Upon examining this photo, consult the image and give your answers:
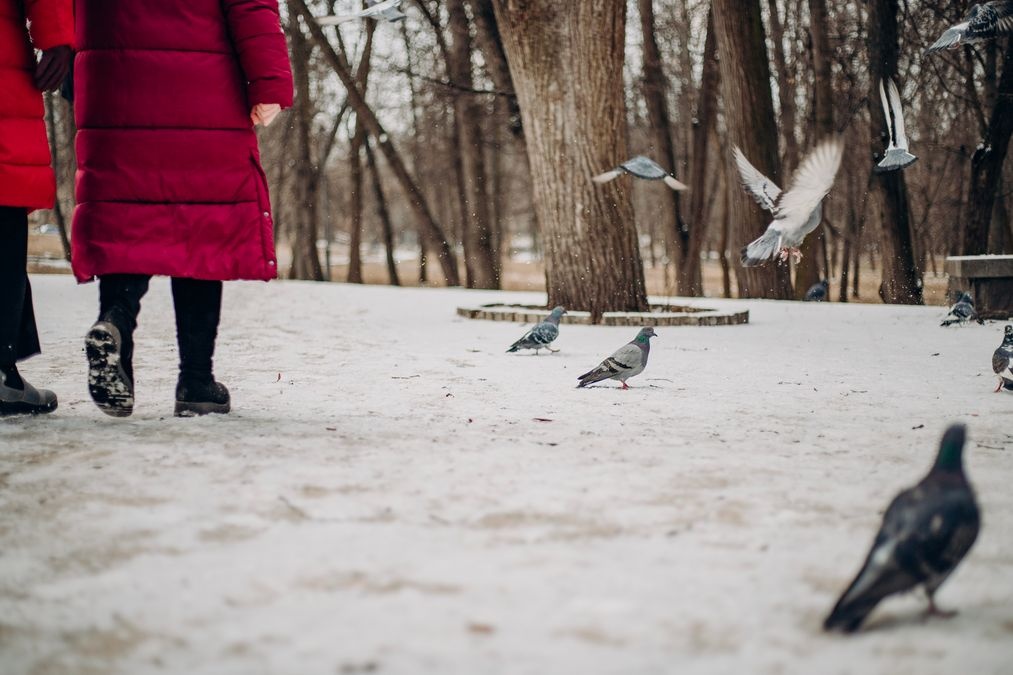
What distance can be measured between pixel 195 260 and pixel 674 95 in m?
27.2

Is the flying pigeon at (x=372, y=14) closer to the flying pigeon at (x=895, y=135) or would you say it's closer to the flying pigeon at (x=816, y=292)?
the flying pigeon at (x=895, y=135)

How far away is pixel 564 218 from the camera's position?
33.6 feet

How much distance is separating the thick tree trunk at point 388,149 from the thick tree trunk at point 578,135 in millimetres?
9425

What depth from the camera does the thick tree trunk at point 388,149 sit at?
1956cm

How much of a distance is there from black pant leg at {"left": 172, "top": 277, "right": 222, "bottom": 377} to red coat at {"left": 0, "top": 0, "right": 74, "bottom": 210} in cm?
63

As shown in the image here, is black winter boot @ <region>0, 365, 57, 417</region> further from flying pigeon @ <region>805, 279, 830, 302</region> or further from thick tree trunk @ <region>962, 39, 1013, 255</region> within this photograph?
flying pigeon @ <region>805, 279, 830, 302</region>

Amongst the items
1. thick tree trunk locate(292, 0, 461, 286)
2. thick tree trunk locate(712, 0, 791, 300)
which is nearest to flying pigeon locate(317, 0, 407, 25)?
thick tree trunk locate(712, 0, 791, 300)

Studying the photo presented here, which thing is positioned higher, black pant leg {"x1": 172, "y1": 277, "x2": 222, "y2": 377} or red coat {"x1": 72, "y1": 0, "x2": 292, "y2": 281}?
red coat {"x1": 72, "y1": 0, "x2": 292, "y2": 281}

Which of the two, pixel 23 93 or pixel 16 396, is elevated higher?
pixel 23 93

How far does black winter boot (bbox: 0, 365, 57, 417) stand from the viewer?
4281mm

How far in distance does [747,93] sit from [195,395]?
11.7 meters

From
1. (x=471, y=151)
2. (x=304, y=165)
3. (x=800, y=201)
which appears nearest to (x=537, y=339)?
(x=800, y=201)

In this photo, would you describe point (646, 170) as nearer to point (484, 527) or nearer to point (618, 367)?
point (618, 367)

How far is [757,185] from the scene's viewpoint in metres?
8.16
